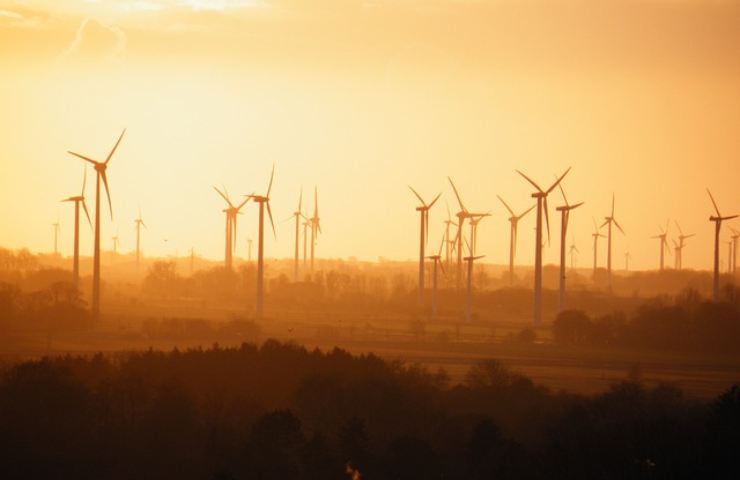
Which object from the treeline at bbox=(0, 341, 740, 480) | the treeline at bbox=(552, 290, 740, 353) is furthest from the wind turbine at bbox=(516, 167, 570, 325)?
the treeline at bbox=(0, 341, 740, 480)

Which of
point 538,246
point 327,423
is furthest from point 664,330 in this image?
point 327,423

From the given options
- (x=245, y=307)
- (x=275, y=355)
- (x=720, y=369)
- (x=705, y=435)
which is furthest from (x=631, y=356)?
(x=245, y=307)

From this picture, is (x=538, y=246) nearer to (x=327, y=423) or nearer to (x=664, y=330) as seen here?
(x=664, y=330)

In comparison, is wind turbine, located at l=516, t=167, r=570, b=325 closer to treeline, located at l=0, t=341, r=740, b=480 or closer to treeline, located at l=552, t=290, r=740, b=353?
treeline, located at l=552, t=290, r=740, b=353

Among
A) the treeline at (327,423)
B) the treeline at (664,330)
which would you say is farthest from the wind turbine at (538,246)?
the treeline at (327,423)

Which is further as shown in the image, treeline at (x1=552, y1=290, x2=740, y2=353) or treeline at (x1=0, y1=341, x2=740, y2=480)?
treeline at (x1=552, y1=290, x2=740, y2=353)

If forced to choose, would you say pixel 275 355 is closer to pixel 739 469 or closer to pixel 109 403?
pixel 109 403
